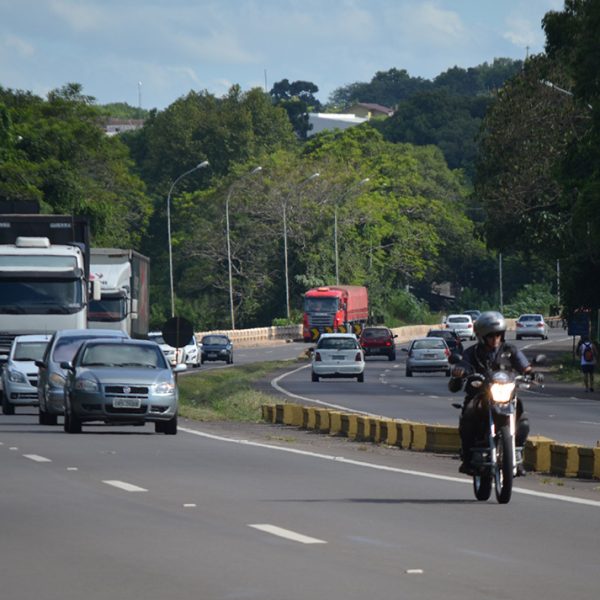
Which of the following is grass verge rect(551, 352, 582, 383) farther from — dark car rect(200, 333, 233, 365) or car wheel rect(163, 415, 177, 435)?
car wheel rect(163, 415, 177, 435)

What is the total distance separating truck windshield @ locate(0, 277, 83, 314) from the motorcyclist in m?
25.4

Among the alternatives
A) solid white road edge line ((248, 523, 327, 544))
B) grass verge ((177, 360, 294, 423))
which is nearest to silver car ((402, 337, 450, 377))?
grass verge ((177, 360, 294, 423))

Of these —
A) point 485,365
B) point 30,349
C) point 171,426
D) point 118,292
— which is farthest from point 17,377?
point 485,365

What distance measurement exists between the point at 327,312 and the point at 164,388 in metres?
77.8

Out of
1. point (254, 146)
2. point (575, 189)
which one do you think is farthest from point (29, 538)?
point (254, 146)

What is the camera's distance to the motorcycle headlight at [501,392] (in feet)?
53.1

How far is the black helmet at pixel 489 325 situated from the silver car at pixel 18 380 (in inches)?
876

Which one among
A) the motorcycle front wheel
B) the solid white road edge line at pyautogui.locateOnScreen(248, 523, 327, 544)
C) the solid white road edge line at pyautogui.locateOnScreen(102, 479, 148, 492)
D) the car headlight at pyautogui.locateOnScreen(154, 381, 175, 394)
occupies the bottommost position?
the solid white road edge line at pyautogui.locateOnScreen(102, 479, 148, 492)

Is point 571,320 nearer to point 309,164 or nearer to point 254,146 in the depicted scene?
point 309,164

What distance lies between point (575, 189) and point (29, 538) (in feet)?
161

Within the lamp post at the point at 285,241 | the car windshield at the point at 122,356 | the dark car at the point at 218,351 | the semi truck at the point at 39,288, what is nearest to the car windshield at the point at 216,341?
the dark car at the point at 218,351

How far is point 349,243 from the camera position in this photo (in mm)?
135625

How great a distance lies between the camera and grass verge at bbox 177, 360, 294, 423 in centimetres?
4009

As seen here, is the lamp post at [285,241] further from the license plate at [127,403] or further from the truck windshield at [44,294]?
the license plate at [127,403]
